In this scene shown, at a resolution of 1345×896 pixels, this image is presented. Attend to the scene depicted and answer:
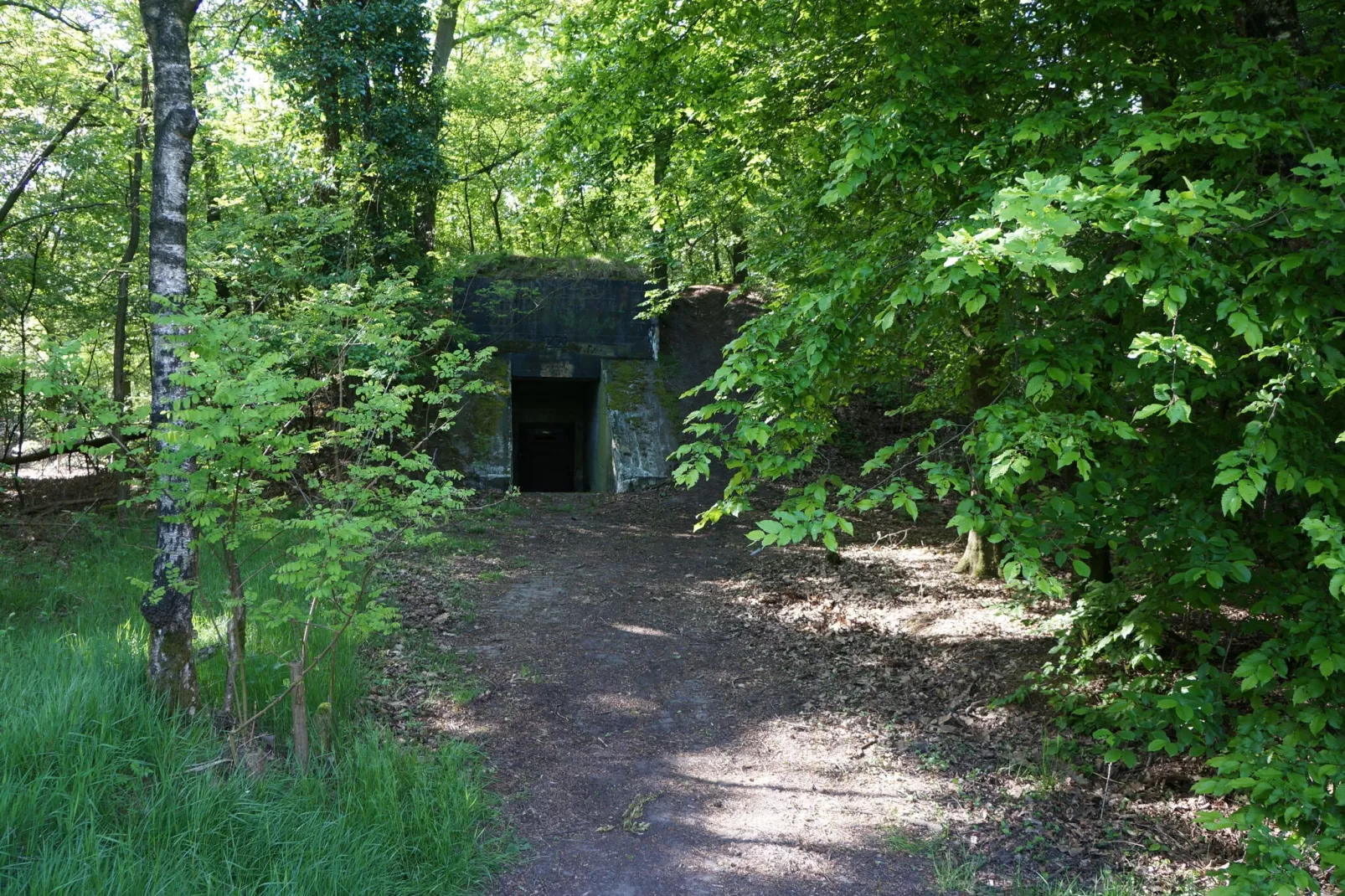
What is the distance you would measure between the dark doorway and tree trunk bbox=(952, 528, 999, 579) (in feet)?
33.9

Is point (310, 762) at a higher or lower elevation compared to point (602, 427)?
lower

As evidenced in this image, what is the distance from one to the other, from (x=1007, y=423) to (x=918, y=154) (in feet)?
5.31

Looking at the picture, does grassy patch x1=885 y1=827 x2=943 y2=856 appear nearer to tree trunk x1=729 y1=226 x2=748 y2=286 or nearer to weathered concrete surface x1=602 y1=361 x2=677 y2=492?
weathered concrete surface x1=602 y1=361 x2=677 y2=492

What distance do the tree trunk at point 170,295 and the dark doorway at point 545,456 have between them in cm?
1297

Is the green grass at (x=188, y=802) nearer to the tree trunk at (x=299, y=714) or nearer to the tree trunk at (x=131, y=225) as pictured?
the tree trunk at (x=299, y=714)

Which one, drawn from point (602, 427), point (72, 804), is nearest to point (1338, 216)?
point (72, 804)

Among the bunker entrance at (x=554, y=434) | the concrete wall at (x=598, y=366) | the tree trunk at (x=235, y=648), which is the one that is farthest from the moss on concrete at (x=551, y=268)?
the tree trunk at (x=235, y=648)

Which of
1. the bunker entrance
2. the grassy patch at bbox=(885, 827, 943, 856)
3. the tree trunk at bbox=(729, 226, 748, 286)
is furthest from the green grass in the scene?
the tree trunk at bbox=(729, 226, 748, 286)

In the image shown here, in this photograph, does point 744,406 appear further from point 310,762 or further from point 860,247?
point 310,762

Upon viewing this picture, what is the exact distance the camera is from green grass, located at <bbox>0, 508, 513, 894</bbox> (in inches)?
127

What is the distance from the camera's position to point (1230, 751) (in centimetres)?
347

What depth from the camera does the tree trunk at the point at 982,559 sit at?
8.60m

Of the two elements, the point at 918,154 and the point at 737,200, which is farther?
the point at 737,200

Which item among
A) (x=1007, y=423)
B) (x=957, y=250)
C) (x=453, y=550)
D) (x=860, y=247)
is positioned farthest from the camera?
(x=453, y=550)
